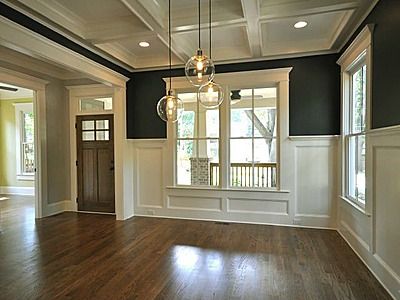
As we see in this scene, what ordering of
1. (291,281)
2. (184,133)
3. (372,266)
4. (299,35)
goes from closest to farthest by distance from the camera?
(291,281) < (372,266) < (299,35) < (184,133)

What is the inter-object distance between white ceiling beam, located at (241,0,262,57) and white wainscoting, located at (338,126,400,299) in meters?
1.94

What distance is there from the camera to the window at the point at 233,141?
5062mm

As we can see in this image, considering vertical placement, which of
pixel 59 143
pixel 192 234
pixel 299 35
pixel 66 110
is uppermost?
pixel 299 35

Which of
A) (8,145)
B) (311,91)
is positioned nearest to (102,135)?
(311,91)

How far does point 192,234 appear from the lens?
14.6 feet

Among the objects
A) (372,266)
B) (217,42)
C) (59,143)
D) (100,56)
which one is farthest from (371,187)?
(59,143)

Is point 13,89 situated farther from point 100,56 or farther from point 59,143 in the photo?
point 100,56

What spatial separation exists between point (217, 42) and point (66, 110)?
3.78 meters

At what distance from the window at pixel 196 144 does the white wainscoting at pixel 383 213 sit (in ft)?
8.82

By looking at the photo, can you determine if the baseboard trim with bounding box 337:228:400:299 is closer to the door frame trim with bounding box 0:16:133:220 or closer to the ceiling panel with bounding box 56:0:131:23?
the door frame trim with bounding box 0:16:133:220

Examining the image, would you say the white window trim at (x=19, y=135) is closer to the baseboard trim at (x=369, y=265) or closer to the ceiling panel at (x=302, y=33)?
the ceiling panel at (x=302, y=33)

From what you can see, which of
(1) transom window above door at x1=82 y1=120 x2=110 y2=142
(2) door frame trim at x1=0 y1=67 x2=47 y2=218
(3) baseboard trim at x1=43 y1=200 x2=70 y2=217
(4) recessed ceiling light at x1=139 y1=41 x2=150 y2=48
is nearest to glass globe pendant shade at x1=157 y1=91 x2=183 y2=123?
(4) recessed ceiling light at x1=139 y1=41 x2=150 y2=48

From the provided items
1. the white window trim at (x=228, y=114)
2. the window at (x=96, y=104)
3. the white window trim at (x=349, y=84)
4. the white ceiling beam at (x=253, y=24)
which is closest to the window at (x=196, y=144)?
the white window trim at (x=228, y=114)

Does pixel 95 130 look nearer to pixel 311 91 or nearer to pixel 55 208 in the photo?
pixel 55 208
